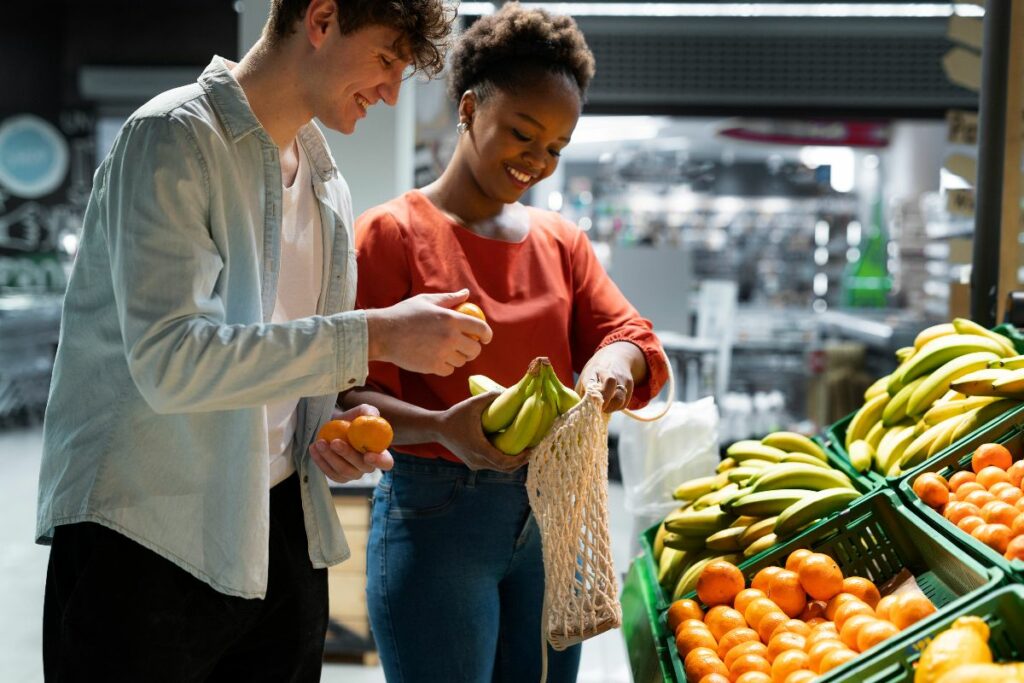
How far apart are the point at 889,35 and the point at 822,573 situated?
598 centimetres

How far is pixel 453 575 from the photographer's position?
1.65 m

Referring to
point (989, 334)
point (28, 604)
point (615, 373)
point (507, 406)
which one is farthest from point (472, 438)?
point (28, 604)

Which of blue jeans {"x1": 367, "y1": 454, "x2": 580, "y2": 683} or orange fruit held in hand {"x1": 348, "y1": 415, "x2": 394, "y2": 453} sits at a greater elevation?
orange fruit held in hand {"x1": 348, "y1": 415, "x2": 394, "y2": 453}

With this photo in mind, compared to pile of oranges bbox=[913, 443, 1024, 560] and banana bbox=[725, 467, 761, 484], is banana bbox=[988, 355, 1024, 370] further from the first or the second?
banana bbox=[725, 467, 761, 484]

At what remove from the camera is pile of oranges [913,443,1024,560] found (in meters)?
1.58

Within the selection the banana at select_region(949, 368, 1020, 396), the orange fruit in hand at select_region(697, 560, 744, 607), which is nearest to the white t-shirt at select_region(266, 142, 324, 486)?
the orange fruit in hand at select_region(697, 560, 744, 607)

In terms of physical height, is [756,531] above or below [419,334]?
below

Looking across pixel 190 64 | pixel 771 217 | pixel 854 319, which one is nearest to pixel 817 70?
pixel 854 319

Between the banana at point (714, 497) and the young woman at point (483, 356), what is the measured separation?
0.61 meters

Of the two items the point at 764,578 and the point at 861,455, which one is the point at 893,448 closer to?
the point at 861,455

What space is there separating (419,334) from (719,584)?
97cm

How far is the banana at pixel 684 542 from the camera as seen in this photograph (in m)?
2.33

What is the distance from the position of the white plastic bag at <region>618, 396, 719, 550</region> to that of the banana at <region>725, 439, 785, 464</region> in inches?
17.0

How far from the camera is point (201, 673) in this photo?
142cm
